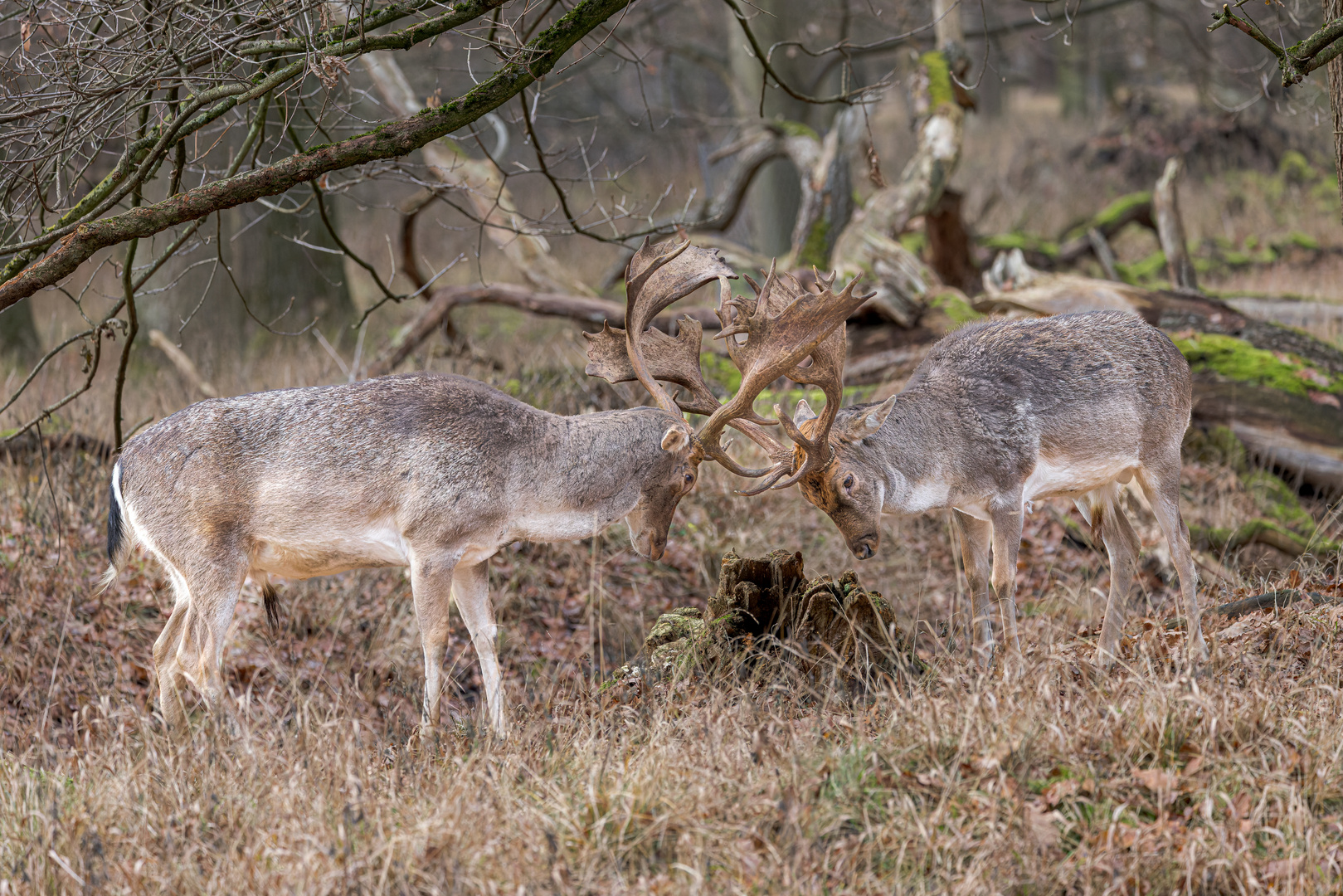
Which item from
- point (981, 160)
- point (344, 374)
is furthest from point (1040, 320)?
point (981, 160)

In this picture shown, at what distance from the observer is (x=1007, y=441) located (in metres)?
6.29

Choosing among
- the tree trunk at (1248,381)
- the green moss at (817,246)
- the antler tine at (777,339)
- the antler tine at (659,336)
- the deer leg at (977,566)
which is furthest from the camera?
the green moss at (817,246)

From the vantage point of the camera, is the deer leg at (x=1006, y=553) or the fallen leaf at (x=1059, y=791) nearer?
the fallen leaf at (x=1059, y=791)

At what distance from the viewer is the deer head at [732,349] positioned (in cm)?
572

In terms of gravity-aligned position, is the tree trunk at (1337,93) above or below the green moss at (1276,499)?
above

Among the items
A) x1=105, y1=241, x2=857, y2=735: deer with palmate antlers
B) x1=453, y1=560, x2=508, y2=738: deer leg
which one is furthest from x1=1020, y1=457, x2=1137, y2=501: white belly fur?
x1=453, y1=560, x2=508, y2=738: deer leg

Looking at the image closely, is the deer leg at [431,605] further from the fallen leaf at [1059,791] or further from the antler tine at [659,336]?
the fallen leaf at [1059,791]

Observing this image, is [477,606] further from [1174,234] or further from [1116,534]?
[1174,234]

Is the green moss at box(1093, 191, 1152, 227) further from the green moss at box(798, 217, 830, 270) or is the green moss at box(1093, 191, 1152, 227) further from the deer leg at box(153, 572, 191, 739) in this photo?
the deer leg at box(153, 572, 191, 739)

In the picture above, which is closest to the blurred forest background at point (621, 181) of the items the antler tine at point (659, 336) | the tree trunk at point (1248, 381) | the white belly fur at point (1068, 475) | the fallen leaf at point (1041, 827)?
the antler tine at point (659, 336)

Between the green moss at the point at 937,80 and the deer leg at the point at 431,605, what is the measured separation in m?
9.22

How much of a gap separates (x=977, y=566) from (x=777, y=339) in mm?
1832

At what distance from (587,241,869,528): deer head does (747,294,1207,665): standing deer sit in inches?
4.6

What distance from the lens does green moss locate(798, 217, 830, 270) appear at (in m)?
12.8
